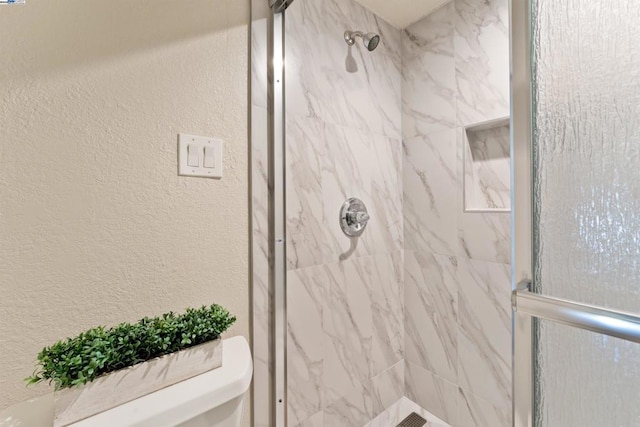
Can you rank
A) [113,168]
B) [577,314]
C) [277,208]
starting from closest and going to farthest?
[577,314] < [113,168] < [277,208]

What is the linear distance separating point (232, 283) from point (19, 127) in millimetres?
590

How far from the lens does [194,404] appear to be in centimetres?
48

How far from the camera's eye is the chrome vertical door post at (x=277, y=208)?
88 cm

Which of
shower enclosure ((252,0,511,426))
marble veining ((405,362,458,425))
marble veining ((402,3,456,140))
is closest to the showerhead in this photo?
shower enclosure ((252,0,511,426))

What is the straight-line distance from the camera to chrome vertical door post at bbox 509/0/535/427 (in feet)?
1.61

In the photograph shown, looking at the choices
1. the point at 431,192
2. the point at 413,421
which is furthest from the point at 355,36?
the point at 413,421

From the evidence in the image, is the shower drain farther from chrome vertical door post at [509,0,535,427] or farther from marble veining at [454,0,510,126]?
marble veining at [454,0,510,126]

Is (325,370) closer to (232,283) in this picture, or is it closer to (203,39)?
(232,283)

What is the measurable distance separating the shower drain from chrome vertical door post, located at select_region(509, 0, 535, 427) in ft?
3.15

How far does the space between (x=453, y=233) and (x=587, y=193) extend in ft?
2.65

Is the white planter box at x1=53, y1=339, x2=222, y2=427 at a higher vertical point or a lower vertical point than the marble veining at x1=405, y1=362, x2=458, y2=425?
higher

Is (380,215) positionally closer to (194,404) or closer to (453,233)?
(453,233)

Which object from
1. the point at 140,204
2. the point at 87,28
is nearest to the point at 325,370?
the point at 140,204

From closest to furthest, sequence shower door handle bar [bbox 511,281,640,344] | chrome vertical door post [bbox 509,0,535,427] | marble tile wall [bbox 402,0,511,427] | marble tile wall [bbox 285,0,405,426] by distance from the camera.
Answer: shower door handle bar [bbox 511,281,640,344] → chrome vertical door post [bbox 509,0,535,427] → marble tile wall [bbox 285,0,405,426] → marble tile wall [bbox 402,0,511,427]
